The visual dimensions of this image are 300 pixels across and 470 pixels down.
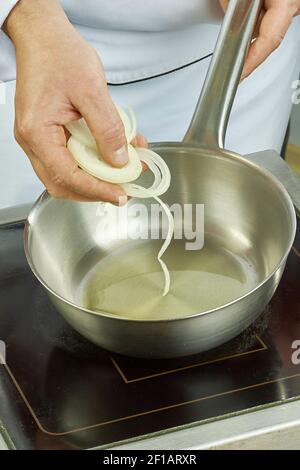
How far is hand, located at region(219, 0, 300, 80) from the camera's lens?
3.83ft

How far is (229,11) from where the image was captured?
1.13 m

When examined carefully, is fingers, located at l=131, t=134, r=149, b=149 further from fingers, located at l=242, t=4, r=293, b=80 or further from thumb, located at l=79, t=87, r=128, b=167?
fingers, located at l=242, t=4, r=293, b=80

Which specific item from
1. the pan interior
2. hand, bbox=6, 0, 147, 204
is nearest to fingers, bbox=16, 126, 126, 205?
hand, bbox=6, 0, 147, 204

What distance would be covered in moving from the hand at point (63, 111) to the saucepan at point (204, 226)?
0.09 metres

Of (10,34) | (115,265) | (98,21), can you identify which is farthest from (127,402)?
(98,21)

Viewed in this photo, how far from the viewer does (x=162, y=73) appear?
1347 mm

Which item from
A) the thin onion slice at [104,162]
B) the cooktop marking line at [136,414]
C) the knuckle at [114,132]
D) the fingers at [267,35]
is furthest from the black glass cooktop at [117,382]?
the fingers at [267,35]

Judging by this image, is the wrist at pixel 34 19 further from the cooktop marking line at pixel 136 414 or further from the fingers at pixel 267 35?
the cooktop marking line at pixel 136 414

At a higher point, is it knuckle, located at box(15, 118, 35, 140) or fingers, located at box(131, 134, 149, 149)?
knuckle, located at box(15, 118, 35, 140)

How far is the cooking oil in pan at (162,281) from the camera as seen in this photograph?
1009mm

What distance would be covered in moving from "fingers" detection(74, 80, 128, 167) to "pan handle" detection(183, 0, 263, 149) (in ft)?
0.65

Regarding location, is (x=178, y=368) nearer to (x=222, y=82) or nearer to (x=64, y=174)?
(x=64, y=174)

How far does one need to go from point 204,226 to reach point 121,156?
0.79ft

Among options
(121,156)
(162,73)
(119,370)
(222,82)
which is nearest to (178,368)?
(119,370)
